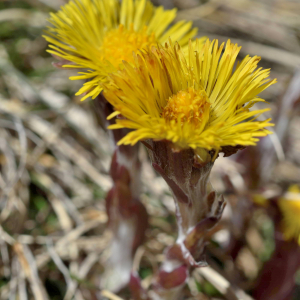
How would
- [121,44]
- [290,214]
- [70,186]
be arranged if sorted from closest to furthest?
[121,44], [290,214], [70,186]

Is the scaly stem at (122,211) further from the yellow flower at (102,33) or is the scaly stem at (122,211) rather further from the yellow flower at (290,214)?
the yellow flower at (290,214)

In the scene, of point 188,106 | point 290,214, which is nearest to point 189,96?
point 188,106

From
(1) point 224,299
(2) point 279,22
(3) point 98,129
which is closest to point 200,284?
(1) point 224,299

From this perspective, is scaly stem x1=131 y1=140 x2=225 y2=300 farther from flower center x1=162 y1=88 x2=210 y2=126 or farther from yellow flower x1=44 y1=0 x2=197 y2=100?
yellow flower x1=44 y1=0 x2=197 y2=100

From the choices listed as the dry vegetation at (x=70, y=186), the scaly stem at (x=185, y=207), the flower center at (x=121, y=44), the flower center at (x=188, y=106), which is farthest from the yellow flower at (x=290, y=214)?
the flower center at (x=121, y=44)

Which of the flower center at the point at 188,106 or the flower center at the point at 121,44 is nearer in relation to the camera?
the flower center at the point at 188,106

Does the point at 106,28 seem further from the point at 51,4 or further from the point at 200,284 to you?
the point at 51,4

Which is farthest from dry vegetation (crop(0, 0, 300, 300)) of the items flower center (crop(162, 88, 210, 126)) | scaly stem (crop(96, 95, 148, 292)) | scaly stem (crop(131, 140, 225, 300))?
flower center (crop(162, 88, 210, 126))

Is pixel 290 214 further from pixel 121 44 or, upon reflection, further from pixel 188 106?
pixel 121 44
